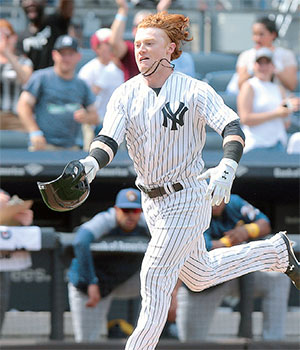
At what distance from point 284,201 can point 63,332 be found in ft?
7.23

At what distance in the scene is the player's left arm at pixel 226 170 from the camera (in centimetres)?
354

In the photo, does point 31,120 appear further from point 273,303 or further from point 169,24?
point 169,24

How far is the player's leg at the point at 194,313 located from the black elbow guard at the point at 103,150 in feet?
7.85

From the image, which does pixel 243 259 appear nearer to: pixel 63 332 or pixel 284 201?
pixel 63 332

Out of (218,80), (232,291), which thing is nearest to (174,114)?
(232,291)

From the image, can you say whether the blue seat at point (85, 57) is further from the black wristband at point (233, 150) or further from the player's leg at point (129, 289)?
the black wristband at point (233, 150)

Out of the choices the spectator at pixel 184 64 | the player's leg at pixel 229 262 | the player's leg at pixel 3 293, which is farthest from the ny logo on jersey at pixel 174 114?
the spectator at pixel 184 64

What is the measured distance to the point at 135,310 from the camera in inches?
236

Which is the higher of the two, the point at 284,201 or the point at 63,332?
the point at 284,201

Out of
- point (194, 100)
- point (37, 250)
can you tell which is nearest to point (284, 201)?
point (37, 250)

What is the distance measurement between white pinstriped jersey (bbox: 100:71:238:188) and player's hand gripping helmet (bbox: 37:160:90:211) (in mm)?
342

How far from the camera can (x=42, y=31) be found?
8000 mm

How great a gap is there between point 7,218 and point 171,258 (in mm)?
2291

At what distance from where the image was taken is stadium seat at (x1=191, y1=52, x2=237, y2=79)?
8.95 m
